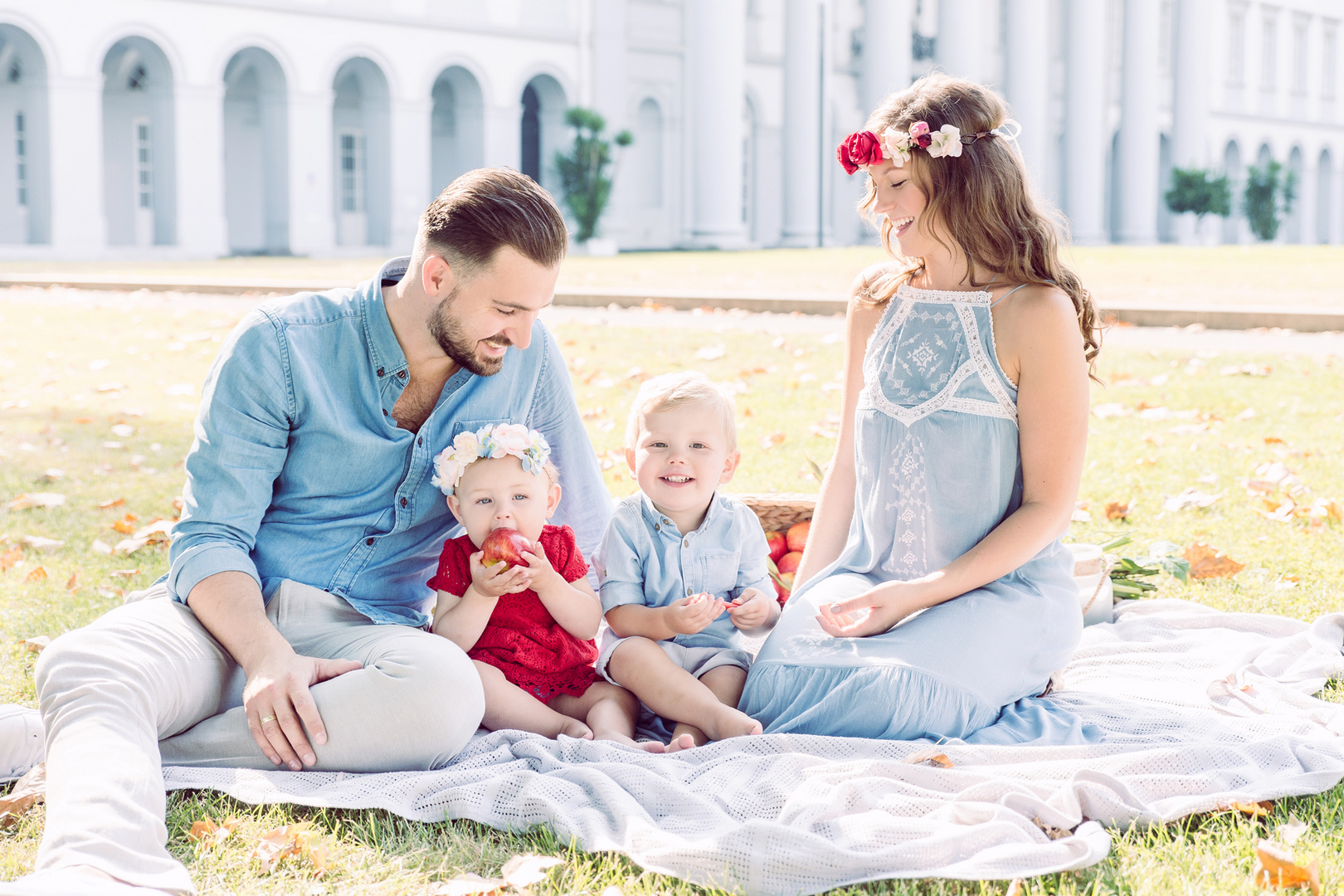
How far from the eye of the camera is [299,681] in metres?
2.19

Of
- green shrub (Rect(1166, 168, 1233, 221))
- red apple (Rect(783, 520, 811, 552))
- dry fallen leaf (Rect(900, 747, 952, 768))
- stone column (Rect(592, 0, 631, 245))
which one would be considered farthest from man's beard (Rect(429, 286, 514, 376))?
green shrub (Rect(1166, 168, 1233, 221))

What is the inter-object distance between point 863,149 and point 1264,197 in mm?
43113

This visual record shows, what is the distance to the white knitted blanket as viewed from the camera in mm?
1888

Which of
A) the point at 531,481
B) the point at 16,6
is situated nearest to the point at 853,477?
the point at 531,481

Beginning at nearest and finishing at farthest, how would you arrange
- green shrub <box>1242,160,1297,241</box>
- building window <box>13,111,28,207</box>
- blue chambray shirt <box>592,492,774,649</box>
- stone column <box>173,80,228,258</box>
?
blue chambray shirt <box>592,492,774,649</box> < stone column <box>173,80,228,258</box> < building window <box>13,111,28,207</box> < green shrub <box>1242,160,1297,241</box>

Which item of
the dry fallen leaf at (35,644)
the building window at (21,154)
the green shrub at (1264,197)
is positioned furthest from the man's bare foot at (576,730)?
the green shrub at (1264,197)

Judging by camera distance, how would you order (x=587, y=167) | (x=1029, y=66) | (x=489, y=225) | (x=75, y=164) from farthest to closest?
(x=1029, y=66), (x=587, y=167), (x=75, y=164), (x=489, y=225)

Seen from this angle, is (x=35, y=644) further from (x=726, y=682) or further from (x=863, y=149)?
(x=863, y=149)

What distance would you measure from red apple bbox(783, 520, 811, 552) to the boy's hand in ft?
2.47

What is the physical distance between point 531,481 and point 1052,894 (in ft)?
4.11

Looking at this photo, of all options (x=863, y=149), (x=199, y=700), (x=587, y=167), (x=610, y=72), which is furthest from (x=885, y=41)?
A: (x=199, y=700)

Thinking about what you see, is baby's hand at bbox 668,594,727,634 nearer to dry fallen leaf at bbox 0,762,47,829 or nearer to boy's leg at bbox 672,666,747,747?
boy's leg at bbox 672,666,747,747

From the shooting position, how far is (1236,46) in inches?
1725

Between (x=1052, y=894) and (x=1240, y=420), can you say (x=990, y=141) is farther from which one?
(x=1240, y=420)
